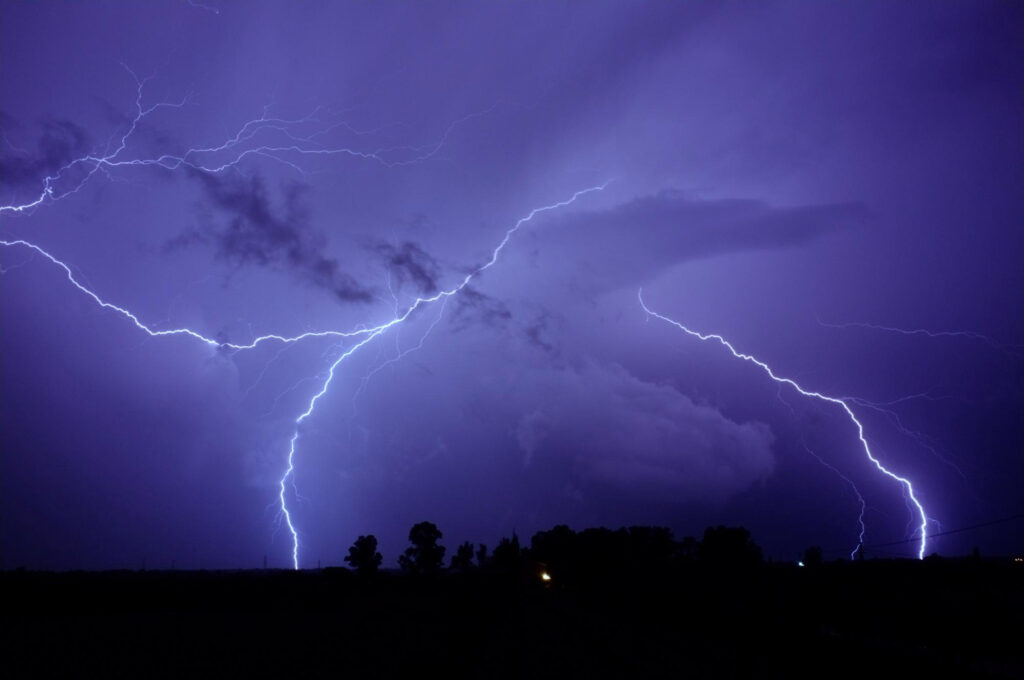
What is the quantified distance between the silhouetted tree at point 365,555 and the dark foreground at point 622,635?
4516cm

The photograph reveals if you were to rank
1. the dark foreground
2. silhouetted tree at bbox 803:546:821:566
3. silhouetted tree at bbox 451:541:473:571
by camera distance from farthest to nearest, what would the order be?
silhouetted tree at bbox 451:541:473:571
silhouetted tree at bbox 803:546:821:566
the dark foreground

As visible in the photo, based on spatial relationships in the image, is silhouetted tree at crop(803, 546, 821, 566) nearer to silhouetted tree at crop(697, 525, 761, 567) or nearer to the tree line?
the tree line

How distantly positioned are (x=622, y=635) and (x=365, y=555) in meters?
57.9

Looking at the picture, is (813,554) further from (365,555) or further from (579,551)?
(365,555)

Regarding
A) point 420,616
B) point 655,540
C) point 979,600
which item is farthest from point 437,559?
point 979,600

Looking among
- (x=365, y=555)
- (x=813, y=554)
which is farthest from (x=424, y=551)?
(x=813, y=554)

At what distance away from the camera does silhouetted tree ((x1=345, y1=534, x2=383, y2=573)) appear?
68062 millimetres

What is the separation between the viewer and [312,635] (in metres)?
16.3

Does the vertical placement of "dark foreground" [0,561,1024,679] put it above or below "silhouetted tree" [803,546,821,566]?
below

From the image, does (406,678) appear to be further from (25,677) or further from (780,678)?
(25,677)

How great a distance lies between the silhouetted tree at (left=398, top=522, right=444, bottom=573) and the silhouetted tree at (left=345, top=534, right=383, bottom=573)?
12.6 ft

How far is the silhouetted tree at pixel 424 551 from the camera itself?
236 feet

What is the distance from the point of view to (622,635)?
15.4 meters

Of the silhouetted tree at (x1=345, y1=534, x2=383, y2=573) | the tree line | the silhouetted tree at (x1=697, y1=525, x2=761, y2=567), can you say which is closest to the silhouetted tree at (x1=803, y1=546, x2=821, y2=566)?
the tree line
